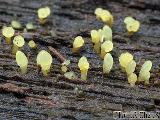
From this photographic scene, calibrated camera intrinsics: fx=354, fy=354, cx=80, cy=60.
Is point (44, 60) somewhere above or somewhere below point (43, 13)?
below

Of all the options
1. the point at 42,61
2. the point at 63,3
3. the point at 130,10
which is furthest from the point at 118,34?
the point at 42,61

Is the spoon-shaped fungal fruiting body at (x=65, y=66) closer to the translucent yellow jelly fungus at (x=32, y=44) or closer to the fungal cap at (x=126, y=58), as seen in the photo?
the translucent yellow jelly fungus at (x=32, y=44)

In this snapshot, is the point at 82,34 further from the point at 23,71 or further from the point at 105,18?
the point at 23,71

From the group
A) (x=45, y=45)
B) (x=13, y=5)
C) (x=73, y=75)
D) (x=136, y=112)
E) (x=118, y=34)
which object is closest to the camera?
(x=136, y=112)

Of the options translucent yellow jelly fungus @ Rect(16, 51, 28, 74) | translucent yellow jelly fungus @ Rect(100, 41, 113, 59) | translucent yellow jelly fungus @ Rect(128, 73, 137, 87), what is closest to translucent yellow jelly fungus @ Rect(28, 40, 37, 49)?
translucent yellow jelly fungus @ Rect(16, 51, 28, 74)

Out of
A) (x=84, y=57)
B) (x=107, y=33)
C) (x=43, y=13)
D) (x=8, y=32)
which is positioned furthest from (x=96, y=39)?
(x=8, y=32)

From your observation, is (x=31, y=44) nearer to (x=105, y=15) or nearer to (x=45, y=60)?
(x=45, y=60)

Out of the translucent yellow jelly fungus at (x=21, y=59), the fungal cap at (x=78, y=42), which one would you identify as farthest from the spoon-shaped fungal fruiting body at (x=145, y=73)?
the translucent yellow jelly fungus at (x=21, y=59)
